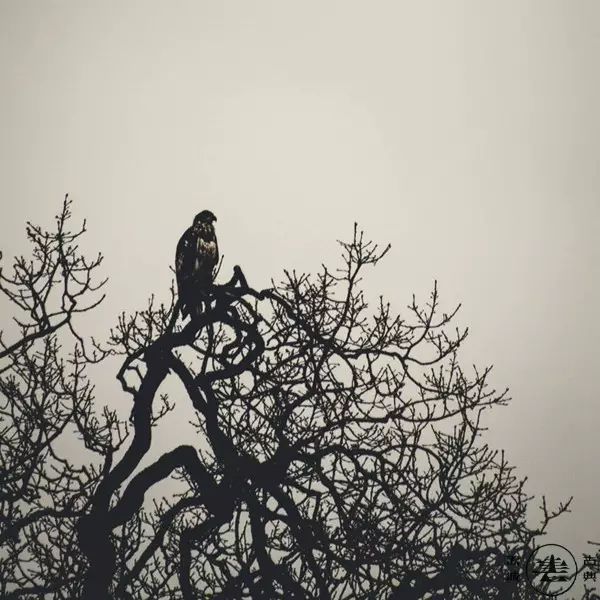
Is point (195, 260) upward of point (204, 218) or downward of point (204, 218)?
downward

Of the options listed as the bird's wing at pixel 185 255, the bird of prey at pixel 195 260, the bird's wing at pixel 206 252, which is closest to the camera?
the bird of prey at pixel 195 260

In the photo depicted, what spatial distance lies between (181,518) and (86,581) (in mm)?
3934

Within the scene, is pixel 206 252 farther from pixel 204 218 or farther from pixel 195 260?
pixel 204 218

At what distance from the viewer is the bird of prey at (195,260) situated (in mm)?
6441

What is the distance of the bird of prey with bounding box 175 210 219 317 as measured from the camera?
6441 mm

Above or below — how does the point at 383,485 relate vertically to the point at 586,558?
above

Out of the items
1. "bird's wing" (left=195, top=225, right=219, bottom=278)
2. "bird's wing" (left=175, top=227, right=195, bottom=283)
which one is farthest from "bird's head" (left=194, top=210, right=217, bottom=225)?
"bird's wing" (left=175, top=227, right=195, bottom=283)

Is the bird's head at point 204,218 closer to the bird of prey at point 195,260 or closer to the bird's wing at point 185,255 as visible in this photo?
the bird of prey at point 195,260

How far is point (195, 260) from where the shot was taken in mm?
7801

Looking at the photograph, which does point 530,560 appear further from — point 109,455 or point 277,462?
point 109,455

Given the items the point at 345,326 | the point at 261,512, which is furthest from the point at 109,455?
the point at 345,326

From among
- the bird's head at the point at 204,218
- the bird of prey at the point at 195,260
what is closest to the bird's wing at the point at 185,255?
the bird of prey at the point at 195,260

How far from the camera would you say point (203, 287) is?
5.68 m

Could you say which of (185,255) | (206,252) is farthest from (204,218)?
(185,255)
